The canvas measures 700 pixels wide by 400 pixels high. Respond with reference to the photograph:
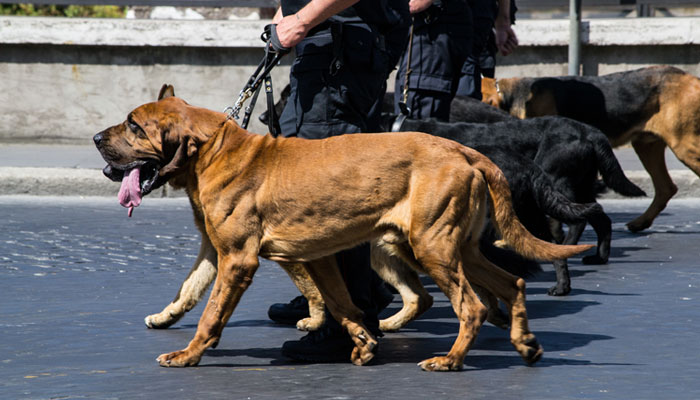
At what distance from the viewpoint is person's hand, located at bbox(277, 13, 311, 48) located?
4566 millimetres

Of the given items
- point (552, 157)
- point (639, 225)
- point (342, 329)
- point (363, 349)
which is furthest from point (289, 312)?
point (639, 225)

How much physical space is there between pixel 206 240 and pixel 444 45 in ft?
8.51

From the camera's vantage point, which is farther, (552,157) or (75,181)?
(75,181)

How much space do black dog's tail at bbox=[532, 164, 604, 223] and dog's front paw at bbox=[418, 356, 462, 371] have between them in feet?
6.00

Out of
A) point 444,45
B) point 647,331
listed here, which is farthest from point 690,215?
point 647,331

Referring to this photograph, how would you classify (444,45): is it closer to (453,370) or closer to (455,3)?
(455,3)

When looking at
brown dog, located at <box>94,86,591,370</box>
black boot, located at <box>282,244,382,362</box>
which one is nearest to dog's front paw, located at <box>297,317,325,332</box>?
black boot, located at <box>282,244,382,362</box>

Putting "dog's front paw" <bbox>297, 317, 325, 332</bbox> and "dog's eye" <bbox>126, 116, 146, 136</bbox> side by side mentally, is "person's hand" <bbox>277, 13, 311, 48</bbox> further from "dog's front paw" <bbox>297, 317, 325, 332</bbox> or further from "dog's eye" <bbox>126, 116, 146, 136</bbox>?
"dog's front paw" <bbox>297, 317, 325, 332</bbox>

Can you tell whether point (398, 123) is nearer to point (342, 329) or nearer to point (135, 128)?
point (342, 329)

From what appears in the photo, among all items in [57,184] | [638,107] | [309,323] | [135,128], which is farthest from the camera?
[57,184]

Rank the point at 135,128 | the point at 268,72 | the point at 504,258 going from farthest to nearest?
the point at 504,258 → the point at 268,72 → the point at 135,128

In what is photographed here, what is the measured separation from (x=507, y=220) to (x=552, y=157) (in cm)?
251

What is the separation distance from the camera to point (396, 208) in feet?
14.1

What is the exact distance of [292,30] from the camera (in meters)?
4.59
